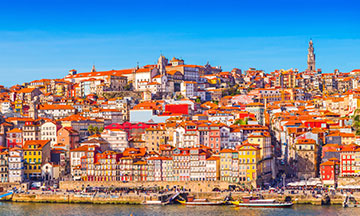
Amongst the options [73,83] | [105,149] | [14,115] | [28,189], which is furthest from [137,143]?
[73,83]

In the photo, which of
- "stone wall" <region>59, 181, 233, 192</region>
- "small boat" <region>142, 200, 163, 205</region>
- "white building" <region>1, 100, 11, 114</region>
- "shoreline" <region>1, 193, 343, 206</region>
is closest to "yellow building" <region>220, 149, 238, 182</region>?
"stone wall" <region>59, 181, 233, 192</region>

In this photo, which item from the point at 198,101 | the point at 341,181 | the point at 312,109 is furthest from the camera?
the point at 198,101

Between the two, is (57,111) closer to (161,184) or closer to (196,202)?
(161,184)

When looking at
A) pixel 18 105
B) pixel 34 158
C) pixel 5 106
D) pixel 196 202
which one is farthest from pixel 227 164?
pixel 5 106

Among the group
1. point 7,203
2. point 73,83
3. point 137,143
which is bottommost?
point 7,203

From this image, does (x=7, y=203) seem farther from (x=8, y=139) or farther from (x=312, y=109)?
(x=312, y=109)

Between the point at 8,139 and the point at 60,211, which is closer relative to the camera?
the point at 60,211

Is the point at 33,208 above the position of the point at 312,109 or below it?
below

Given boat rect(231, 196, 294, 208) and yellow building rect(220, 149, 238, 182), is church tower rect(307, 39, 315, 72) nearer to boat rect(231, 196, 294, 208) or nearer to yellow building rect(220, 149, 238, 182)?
yellow building rect(220, 149, 238, 182)
